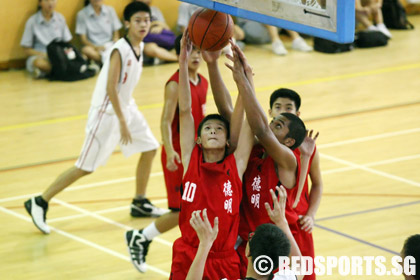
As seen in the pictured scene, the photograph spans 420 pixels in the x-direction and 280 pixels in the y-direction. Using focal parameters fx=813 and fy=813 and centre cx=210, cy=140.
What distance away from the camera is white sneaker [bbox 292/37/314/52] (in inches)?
593

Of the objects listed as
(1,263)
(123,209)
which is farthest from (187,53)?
(123,209)

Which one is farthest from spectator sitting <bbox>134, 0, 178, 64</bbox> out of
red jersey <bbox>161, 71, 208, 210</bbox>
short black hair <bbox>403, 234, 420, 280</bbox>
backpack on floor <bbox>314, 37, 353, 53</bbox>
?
short black hair <bbox>403, 234, 420, 280</bbox>

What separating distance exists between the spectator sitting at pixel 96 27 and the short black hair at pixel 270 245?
32.7 feet

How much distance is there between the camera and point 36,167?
9359 mm

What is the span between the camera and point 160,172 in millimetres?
9219

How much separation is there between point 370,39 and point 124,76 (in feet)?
27.7

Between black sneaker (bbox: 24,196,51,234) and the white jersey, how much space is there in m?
1.07

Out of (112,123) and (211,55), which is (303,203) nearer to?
(211,55)

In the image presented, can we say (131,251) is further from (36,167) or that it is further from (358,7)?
(358,7)

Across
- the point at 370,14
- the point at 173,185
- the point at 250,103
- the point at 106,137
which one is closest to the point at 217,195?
the point at 250,103

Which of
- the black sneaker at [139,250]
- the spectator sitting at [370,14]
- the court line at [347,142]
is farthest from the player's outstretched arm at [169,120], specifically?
the spectator sitting at [370,14]

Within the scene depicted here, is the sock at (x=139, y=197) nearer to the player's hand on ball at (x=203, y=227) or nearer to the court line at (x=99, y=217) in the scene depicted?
the court line at (x=99, y=217)

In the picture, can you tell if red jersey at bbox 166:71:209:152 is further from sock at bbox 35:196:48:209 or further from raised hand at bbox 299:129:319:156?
raised hand at bbox 299:129:319:156

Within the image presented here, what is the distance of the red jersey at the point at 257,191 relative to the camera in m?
5.01
